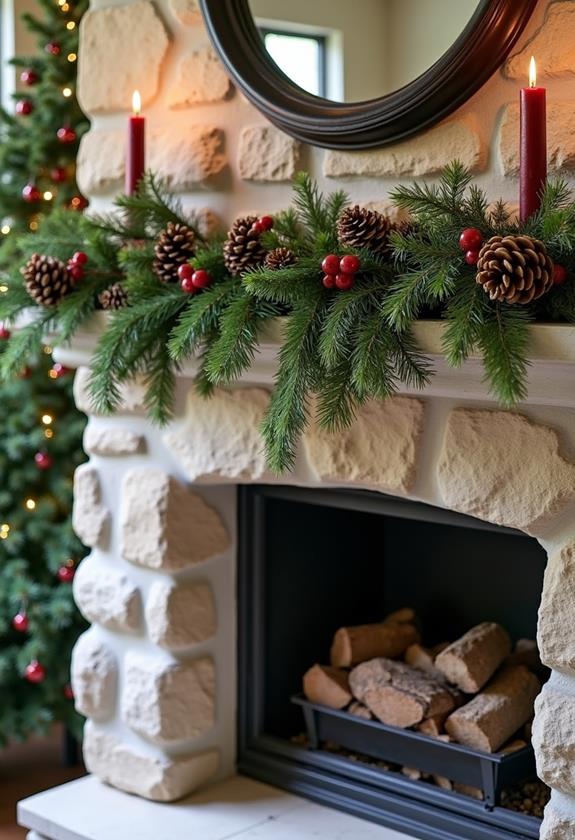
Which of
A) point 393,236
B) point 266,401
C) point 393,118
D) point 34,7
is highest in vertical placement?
point 34,7

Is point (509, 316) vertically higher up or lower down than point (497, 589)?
higher up

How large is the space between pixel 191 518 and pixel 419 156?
846 mm

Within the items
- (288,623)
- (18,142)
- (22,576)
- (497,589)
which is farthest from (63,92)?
(497,589)

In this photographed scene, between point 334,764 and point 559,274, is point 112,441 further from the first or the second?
point 559,274

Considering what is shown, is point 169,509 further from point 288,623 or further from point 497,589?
point 497,589

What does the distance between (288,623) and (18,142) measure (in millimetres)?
1436

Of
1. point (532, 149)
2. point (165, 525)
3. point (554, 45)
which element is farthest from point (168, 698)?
point (554, 45)

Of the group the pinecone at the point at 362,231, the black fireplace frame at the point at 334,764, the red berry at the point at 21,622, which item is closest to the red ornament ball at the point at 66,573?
the red berry at the point at 21,622

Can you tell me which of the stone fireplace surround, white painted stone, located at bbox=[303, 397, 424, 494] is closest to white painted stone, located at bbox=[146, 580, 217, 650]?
the stone fireplace surround

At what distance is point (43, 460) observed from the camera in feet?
9.38

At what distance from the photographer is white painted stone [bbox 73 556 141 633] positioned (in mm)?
2303

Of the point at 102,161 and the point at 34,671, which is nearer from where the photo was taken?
the point at 102,161

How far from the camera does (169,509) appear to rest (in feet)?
7.29

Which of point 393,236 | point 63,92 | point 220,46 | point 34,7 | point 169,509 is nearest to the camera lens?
point 393,236
